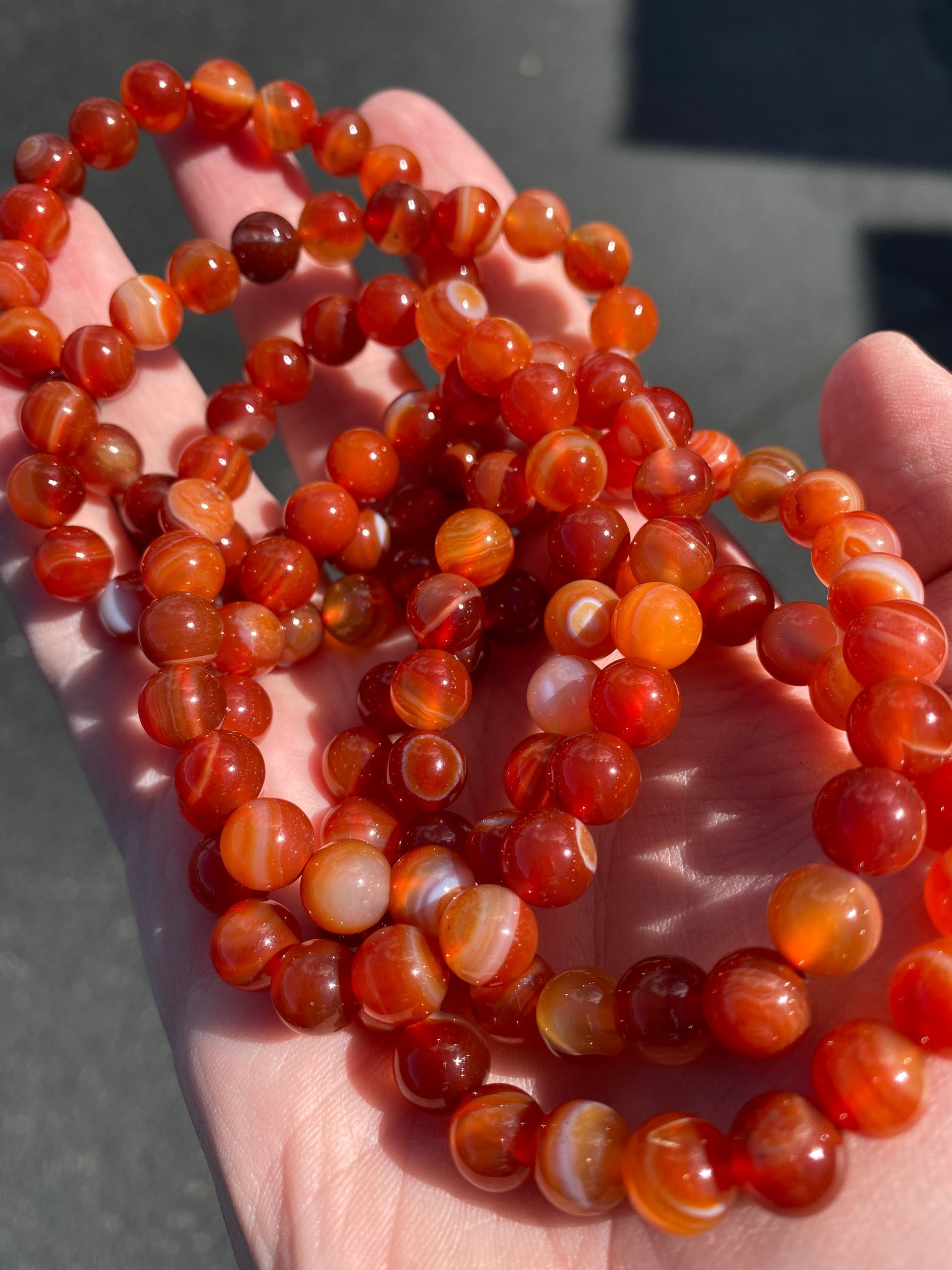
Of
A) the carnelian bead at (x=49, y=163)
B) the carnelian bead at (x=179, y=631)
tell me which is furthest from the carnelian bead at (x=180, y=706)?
the carnelian bead at (x=49, y=163)

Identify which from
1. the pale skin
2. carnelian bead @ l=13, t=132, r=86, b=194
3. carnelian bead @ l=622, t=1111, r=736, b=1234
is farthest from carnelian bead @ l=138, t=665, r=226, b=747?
carnelian bead @ l=13, t=132, r=86, b=194

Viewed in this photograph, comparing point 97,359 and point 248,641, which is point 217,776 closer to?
point 248,641

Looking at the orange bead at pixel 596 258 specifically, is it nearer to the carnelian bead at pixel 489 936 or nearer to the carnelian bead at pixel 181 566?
the carnelian bead at pixel 181 566

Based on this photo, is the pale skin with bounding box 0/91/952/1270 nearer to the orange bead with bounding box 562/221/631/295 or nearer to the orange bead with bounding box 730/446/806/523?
the orange bead with bounding box 730/446/806/523

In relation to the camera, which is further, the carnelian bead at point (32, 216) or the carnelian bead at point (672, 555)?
the carnelian bead at point (32, 216)

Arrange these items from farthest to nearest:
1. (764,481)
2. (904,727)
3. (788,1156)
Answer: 1. (764,481)
2. (904,727)
3. (788,1156)

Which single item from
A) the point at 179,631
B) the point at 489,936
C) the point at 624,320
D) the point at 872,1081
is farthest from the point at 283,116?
the point at 872,1081
